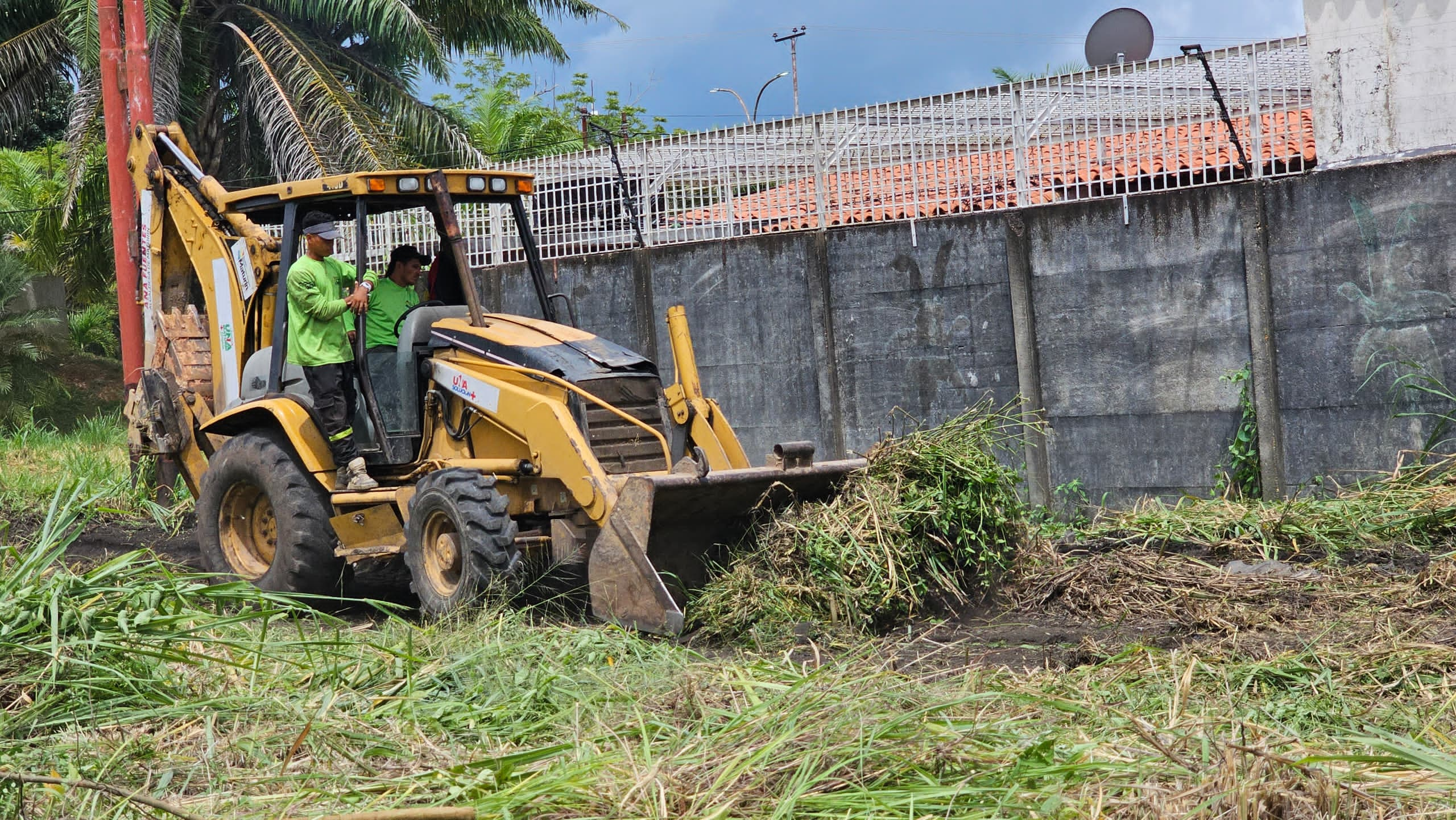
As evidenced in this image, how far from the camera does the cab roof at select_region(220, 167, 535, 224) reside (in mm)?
7738

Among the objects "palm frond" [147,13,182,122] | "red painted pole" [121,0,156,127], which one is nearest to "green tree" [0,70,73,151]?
"palm frond" [147,13,182,122]

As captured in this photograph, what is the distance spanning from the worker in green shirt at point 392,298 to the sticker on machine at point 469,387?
0.43 metres

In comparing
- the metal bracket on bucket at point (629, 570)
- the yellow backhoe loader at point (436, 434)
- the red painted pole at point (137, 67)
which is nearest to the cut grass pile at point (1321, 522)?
the yellow backhoe loader at point (436, 434)

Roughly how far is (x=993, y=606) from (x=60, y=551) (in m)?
4.56

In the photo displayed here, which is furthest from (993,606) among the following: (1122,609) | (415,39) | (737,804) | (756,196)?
(415,39)

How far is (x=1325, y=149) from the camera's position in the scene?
31.7ft

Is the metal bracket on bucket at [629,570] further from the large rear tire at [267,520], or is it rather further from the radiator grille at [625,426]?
the large rear tire at [267,520]

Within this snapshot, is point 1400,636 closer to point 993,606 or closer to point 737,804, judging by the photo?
point 993,606

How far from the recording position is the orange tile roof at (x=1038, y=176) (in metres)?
10.1

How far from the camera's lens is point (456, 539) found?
7.03 meters

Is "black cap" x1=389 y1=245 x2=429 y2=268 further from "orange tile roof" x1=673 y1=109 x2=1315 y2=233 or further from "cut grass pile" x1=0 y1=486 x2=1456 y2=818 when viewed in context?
"orange tile roof" x1=673 y1=109 x2=1315 y2=233

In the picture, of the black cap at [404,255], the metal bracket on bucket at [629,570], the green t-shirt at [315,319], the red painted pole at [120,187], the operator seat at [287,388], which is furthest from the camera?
the red painted pole at [120,187]

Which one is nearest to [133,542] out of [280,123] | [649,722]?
[649,722]

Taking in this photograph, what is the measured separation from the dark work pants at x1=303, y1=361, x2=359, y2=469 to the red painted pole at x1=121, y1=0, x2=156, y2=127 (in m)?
4.66
